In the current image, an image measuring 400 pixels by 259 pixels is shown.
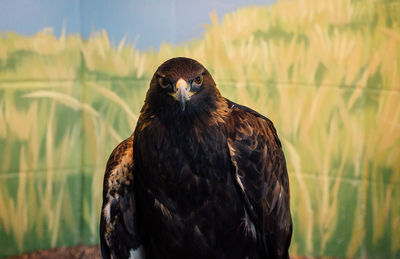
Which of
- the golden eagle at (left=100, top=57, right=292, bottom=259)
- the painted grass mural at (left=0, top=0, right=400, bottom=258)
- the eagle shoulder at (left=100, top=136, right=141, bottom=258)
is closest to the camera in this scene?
the golden eagle at (left=100, top=57, right=292, bottom=259)

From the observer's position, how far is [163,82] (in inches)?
102

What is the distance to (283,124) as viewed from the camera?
4117mm

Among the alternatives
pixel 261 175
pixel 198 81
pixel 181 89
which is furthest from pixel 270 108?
pixel 181 89

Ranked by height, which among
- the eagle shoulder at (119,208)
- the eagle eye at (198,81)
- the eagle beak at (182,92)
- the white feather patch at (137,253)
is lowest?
the white feather patch at (137,253)

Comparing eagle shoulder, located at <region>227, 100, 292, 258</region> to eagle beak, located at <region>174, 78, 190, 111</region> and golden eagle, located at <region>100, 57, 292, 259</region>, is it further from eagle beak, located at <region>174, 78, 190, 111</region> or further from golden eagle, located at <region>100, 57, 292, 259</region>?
eagle beak, located at <region>174, 78, 190, 111</region>

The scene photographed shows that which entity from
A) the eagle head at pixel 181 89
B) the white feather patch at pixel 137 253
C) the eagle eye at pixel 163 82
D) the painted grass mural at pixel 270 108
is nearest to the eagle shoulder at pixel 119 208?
the white feather patch at pixel 137 253

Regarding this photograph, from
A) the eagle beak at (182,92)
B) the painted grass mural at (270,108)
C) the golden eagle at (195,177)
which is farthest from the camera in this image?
the painted grass mural at (270,108)

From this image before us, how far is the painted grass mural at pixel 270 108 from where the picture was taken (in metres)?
3.92

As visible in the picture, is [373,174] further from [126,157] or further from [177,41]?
[126,157]

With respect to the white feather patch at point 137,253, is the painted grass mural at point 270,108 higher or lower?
higher

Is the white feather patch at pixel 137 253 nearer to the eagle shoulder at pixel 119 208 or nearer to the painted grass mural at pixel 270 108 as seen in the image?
the eagle shoulder at pixel 119 208

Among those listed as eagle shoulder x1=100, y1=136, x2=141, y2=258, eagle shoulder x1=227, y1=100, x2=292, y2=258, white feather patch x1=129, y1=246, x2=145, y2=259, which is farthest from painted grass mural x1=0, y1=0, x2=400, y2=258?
white feather patch x1=129, y1=246, x2=145, y2=259

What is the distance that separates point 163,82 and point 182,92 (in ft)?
0.43

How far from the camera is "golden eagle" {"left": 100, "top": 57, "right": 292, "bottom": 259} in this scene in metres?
2.63
